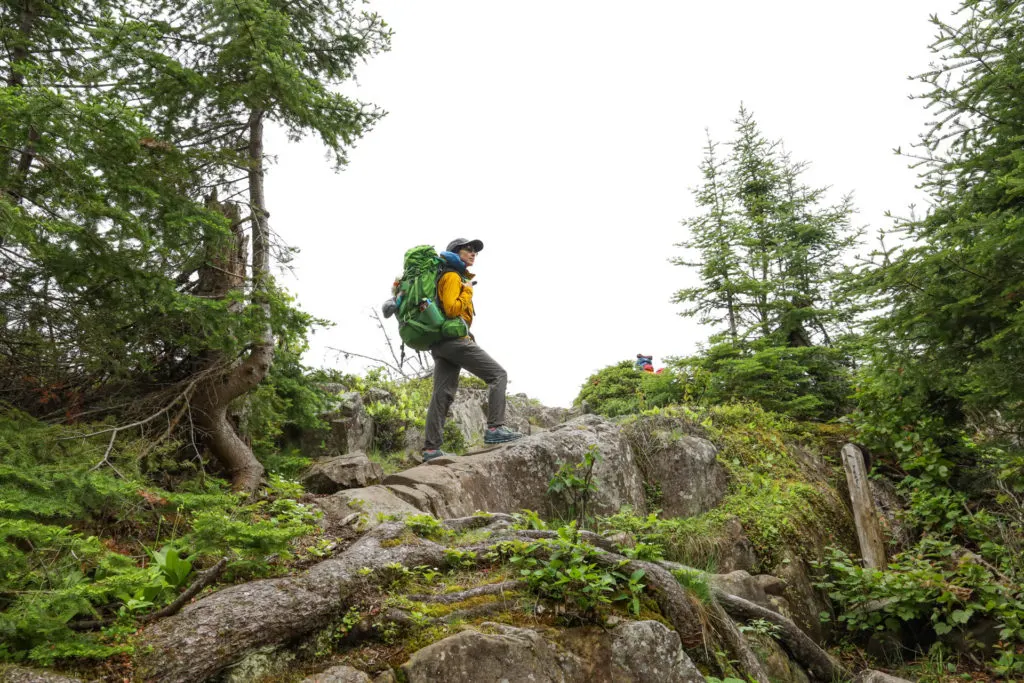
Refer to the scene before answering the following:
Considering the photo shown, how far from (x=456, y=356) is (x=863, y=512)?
19.6 feet

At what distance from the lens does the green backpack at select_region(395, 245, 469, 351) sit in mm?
7473

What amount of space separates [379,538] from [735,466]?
20.1 ft

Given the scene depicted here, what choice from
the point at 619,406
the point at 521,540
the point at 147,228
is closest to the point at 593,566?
the point at 521,540

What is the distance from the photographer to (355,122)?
311 inches

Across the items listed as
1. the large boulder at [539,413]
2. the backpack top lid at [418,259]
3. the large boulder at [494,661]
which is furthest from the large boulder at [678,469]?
the large boulder at [494,661]

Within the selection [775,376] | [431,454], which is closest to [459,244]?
[431,454]

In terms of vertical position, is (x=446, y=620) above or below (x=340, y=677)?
above

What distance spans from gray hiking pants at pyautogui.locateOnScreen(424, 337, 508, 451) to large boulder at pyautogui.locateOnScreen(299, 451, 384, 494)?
103cm

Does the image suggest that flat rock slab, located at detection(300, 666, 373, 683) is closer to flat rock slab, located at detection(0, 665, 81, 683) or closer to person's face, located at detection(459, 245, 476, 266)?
flat rock slab, located at detection(0, 665, 81, 683)

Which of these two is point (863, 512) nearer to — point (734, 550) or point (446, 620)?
point (734, 550)

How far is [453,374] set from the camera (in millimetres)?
7961

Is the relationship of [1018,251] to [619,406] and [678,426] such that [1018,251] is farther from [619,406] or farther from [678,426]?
[619,406]

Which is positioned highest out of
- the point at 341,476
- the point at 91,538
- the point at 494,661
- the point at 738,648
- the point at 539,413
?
the point at 539,413

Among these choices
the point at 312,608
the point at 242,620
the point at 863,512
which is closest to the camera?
the point at 242,620
